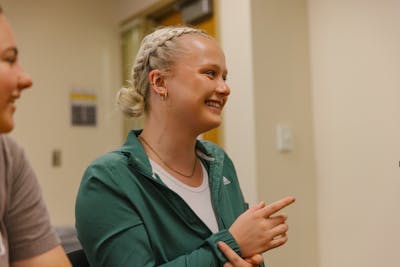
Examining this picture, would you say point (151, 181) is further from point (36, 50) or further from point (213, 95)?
point (36, 50)

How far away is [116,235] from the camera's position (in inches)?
46.2

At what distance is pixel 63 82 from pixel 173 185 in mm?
2089

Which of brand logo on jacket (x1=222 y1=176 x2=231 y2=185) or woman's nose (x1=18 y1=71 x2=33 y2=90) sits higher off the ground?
woman's nose (x1=18 y1=71 x2=33 y2=90)

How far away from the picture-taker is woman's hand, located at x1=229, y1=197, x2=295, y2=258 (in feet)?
3.93

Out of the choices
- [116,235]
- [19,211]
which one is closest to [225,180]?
[116,235]

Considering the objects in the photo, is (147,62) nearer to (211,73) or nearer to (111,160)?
(211,73)

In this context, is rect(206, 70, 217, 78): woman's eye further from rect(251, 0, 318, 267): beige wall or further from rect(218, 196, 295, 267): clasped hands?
rect(251, 0, 318, 267): beige wall

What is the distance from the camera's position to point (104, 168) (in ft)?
4.05

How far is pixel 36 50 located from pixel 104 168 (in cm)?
213

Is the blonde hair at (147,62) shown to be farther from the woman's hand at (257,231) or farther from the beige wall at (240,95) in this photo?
the beige wall at (240,95)

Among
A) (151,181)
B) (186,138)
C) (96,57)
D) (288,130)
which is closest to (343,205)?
(288,130)

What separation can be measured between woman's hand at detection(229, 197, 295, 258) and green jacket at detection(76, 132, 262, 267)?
0.08 ft

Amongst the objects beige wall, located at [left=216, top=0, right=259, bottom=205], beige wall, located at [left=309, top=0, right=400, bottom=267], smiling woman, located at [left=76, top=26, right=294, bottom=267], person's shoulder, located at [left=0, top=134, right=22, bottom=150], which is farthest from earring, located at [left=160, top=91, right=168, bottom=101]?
beige wall, located at [left=309, top=0, right=400, bottom=267]

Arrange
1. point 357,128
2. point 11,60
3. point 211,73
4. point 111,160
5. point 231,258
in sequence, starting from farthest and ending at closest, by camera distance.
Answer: point 357,128
point 211,73
point 111,160
point 231,258
point 11,60
